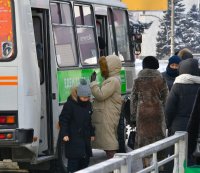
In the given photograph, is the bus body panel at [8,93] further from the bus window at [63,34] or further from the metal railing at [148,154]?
the metal railing at [148,154]

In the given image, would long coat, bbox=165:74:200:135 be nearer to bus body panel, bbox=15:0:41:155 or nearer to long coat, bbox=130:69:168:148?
long coat, bbox=130:69:168:148

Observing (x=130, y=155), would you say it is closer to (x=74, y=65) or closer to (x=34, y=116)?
(x=34, y=116)

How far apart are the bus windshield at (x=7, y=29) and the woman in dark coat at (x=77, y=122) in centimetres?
96

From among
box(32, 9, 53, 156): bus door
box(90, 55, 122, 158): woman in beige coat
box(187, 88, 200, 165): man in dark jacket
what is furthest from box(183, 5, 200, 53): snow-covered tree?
box(187, 88, 200, 165): man in dark jacket

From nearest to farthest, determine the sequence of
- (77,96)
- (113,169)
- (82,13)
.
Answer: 1. (113,169)
2. (77,96)
3. (82,13)

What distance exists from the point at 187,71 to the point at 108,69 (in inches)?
66.6

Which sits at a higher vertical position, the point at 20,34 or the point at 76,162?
the point at 20,34

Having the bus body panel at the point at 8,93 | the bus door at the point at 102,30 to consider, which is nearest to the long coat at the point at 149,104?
the bus body panel at the point at 8,93

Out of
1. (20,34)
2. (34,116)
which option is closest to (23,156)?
(34,116)

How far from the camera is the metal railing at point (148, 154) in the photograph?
516cm

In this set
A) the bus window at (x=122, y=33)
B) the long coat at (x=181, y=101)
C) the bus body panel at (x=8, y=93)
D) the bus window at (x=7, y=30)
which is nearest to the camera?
the long coat at (x=181, y=101)

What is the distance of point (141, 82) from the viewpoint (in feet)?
33.1

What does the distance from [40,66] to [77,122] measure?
4.78 ft

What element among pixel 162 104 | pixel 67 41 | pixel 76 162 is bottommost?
pixel 76 162
